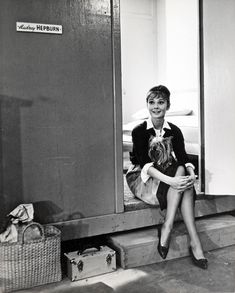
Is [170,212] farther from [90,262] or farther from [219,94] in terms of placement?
[219,94]

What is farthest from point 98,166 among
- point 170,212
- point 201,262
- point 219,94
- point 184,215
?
point 219,94

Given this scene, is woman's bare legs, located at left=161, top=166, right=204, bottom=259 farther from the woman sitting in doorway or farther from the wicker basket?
the wicker basket

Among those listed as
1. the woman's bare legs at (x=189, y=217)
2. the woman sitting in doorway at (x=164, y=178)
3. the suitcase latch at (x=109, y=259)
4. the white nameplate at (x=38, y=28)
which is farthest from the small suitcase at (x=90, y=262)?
the white nameplate at (x=38, y=28)

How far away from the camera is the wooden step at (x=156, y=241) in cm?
288

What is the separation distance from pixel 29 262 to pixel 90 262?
1.52 ft

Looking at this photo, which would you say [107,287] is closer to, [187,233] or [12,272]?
[12,272]

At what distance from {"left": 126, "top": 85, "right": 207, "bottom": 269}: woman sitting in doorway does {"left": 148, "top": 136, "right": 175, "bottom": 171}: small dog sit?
0.03 meters

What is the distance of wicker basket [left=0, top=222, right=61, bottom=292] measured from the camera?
244 cm

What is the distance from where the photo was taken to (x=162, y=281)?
266 cm

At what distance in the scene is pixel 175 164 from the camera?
309 centimetres

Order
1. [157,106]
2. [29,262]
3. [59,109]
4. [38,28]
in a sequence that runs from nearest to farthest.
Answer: [29,262], [38,28], [59,109], [157,106]

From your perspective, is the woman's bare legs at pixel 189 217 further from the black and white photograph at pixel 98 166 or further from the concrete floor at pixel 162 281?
the concrete floor at pixel 162 281

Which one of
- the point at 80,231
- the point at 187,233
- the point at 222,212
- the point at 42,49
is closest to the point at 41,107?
the point at 42,49

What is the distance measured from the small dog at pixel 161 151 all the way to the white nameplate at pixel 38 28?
115cm
